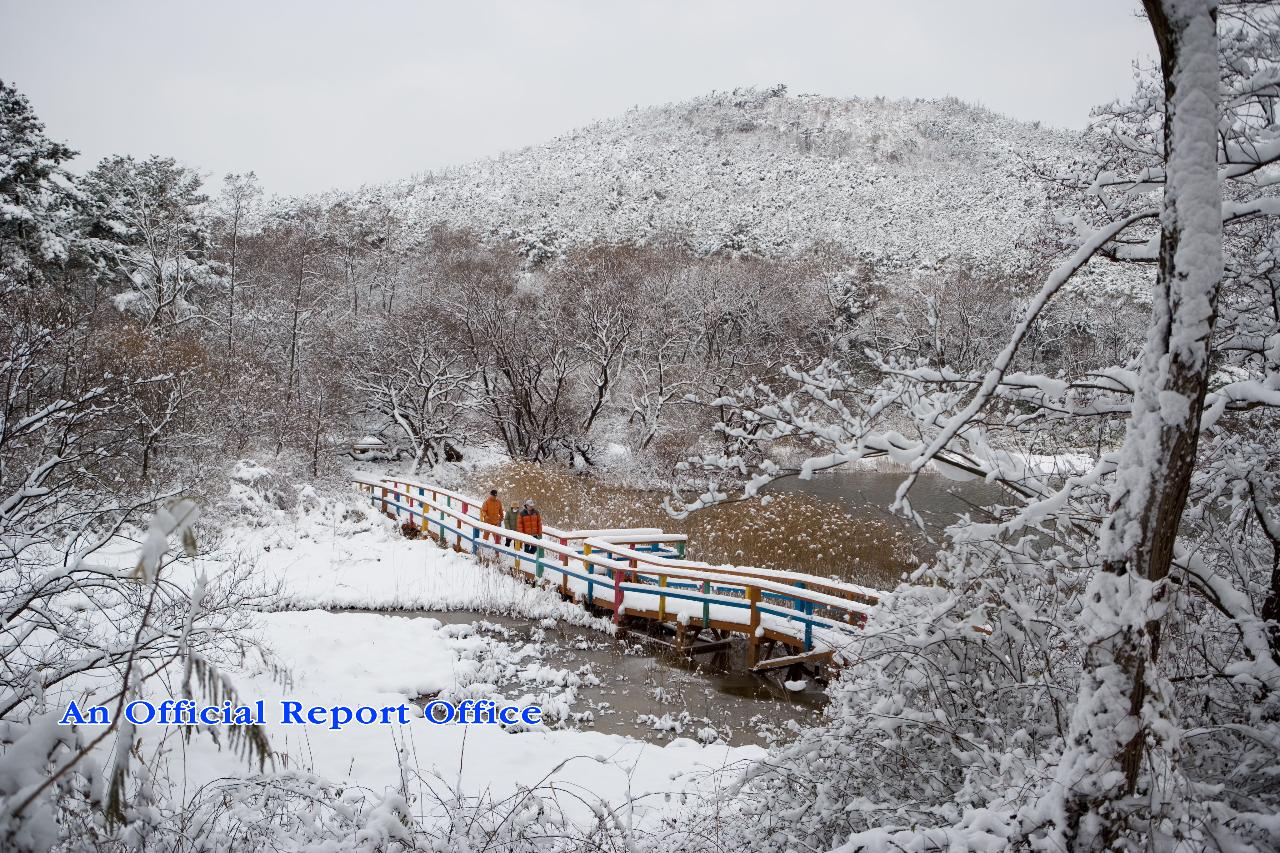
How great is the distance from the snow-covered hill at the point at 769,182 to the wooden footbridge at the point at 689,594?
28.9 metres

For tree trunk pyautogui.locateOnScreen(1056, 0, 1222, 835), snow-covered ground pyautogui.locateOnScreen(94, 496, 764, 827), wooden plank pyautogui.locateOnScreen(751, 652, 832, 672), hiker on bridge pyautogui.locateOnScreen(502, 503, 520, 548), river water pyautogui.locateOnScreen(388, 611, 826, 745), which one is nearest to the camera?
tree trunk pyautogui.locateOnScreen(1056, 0, 1222, 835)

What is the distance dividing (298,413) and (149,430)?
745 centimetres

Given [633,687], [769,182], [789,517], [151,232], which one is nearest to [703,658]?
[633,687]

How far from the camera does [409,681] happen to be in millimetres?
8320

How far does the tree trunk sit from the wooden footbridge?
4001 millimetres

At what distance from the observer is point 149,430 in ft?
48.4

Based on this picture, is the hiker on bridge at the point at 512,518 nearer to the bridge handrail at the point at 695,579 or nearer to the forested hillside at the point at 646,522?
the forested hillside at the point at 646,522

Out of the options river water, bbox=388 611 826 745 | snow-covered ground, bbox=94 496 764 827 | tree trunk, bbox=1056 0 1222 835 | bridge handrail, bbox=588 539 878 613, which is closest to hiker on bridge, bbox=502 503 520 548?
snow-covered ground, bbox=94 496 764 827

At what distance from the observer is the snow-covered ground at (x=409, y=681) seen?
18.5 feet

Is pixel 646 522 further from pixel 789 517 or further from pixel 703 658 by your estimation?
pixel 703 658

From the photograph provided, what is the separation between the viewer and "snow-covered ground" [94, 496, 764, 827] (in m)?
5.64

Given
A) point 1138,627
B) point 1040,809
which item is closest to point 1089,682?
point 1138,627

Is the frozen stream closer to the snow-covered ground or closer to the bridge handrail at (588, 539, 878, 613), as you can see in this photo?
the snow-covered ground

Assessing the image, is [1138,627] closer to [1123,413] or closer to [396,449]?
[1123,413]
